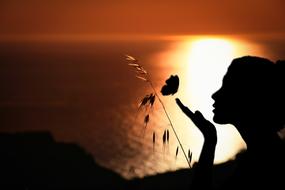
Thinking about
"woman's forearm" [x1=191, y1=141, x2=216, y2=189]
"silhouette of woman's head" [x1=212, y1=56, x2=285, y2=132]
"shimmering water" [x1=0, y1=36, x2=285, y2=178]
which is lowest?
Result: "shimmering water" [x1=0, y1=36, x2=285, y2=178]

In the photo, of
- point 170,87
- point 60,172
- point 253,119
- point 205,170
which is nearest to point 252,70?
point 253,119

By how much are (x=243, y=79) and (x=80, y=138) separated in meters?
86.7

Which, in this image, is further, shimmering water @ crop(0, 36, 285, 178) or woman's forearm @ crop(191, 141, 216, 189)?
shimmering water @ crop(0, 36, 285, 178)

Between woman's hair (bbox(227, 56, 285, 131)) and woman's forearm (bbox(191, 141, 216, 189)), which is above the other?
woman's hair (bbox(227, 56, 285, 131))

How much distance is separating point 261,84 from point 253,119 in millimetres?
313

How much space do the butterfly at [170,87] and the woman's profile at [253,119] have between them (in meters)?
0.40

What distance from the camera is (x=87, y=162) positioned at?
213ft

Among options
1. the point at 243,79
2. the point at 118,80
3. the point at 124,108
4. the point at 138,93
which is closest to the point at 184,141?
the point at 124,108

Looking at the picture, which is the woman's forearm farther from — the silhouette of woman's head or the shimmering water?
the shimmering water

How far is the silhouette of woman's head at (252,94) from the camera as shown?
3.71 metres

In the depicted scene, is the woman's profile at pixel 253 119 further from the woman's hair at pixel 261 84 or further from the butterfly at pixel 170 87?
the butterfly at pixel 170 87

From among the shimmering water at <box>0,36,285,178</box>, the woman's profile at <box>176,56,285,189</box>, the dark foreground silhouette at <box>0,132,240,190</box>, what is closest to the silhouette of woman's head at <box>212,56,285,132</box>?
→ the woman's profile at <box>176,56,285,189</box>

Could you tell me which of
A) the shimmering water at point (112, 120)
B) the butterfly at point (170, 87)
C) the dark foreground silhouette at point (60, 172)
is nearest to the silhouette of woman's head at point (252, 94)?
the butterfly at point (170, 87)

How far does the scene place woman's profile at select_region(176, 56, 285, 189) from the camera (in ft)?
12.1
